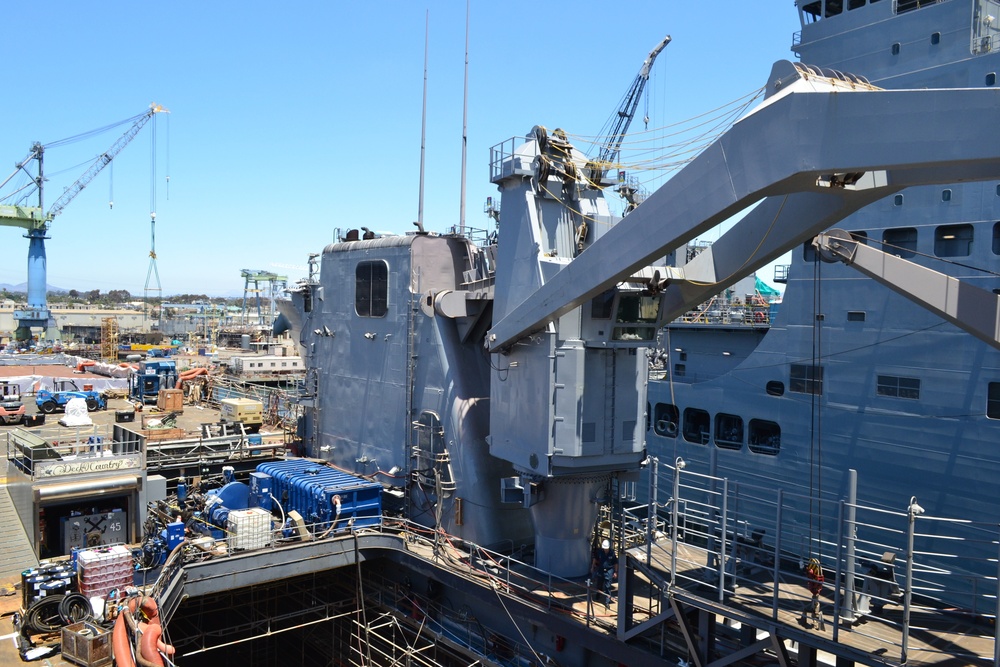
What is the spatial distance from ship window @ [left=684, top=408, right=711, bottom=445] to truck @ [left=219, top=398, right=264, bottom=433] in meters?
16.4

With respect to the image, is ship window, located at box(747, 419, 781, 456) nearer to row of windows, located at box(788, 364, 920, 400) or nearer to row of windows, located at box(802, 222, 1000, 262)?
row of windows, located at box(788, 364, 920, 400)

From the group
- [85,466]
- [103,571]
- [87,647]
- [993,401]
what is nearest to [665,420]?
[993,401]

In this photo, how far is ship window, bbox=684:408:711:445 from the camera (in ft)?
85.0

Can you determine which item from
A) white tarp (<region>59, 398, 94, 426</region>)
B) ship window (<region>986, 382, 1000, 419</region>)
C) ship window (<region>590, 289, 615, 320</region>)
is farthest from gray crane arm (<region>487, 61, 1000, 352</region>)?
white tarp (<region>59, 398, 94, 426</region>)

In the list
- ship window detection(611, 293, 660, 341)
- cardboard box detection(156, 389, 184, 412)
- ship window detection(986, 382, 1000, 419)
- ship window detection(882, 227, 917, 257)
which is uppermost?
ship window detection(882, 227, 917, 257)

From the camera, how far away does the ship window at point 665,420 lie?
2747 centimetres

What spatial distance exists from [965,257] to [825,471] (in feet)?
22.0

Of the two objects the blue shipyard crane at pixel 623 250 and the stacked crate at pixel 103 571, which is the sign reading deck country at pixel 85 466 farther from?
the blue shipyard crane at pixel 623 250

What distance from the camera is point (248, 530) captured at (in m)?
14.8

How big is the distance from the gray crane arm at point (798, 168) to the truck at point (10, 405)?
31.4m

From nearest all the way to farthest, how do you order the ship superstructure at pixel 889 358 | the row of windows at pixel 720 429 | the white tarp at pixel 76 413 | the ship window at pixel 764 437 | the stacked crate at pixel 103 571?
the stacked crate at pixel 103 571 → the ship superstructure at pixel 889 358 → the white tarp at pixel 76 413 → the ship window at pixel 764 437 → the row of windows at pixel 720 429

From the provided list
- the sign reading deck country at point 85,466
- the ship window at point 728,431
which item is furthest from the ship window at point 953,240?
the sign reading deck country at point 85,466

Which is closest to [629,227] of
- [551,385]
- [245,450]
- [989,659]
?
[551,385]

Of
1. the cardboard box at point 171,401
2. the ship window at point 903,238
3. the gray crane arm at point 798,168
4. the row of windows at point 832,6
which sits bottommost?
the cardboard box at point 171,401
